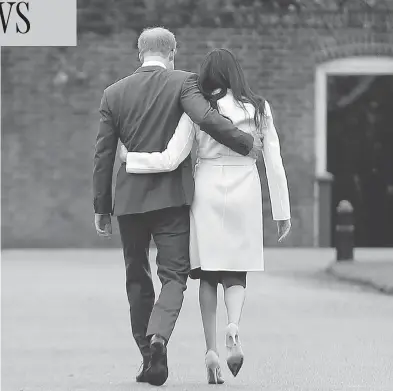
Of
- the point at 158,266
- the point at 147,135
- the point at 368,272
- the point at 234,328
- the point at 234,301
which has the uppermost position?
the point at 147,135

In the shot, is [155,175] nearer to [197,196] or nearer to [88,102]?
[197,196]

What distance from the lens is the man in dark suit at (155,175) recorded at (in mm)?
6809

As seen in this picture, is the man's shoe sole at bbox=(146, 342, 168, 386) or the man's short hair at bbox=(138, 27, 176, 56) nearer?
the man's shoe sole at bbox=(146, 342, 168, 386)

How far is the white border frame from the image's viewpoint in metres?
20.4

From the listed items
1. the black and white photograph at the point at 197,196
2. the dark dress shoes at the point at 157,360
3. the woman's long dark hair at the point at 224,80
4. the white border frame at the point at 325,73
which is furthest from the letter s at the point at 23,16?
the white border frame at the point at 325,73

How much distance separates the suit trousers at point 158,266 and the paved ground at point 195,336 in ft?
1.19

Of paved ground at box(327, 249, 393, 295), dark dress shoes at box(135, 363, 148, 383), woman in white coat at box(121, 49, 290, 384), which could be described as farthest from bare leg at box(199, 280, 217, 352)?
paved ground at box(327, 249, 393, 295)

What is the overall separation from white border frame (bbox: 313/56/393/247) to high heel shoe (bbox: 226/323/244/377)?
1380 centimetres

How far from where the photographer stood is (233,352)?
21.8 feet

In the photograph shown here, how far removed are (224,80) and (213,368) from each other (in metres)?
1.48

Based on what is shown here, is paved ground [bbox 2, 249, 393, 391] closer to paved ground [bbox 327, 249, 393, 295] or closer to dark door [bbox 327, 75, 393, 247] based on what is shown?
paved ground [bbox 327, 249, 393, 295]

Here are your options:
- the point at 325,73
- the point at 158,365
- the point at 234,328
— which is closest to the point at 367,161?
the point at 325,73

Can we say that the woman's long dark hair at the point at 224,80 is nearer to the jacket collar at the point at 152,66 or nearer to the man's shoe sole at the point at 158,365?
the jacket collar at the point at 152,66

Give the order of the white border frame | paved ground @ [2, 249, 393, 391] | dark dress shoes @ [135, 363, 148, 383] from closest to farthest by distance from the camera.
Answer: dark dress shoes @ [135, 363, 148, 383] < paved ground @ [2, 249, 393, 391] < the white border frame
